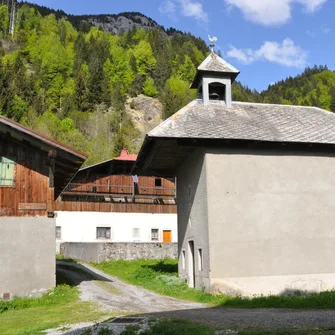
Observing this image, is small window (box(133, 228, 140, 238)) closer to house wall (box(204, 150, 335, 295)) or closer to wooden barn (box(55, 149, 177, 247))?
wooden barn (box(55, 149, 177, 247))

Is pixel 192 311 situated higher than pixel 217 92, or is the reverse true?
pixel 217 92

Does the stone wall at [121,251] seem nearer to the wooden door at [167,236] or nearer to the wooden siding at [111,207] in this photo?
the wooden siding at [111,207]

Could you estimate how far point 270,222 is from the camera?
16.6 metres

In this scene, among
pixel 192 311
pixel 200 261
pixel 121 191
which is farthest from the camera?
pixel 121 191

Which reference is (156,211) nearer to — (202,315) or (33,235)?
(33,235)

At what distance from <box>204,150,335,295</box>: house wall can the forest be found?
4323 cm

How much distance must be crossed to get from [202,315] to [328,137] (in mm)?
10025

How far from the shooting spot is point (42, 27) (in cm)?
12369

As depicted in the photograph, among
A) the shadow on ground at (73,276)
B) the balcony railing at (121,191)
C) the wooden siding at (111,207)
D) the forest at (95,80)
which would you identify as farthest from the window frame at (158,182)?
the forest at (95,80)

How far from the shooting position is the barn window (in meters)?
15.7

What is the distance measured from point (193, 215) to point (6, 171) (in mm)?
7712

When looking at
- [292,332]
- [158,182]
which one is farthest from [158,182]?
[292,332]

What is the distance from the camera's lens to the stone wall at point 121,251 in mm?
29188

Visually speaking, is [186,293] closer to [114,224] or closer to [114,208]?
[114,224]
